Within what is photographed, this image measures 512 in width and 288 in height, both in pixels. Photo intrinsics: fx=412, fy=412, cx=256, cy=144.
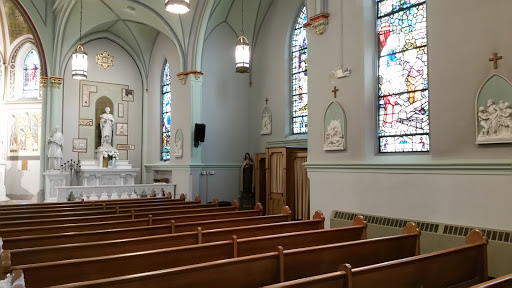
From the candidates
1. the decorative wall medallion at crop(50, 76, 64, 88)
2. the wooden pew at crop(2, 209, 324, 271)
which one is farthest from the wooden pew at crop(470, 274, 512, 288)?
the decorative wall medallion at crop(50, 76, 64, 88)

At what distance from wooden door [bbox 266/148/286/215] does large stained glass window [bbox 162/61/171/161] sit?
4524mm

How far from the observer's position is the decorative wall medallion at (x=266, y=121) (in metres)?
10.4

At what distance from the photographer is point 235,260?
102 inches

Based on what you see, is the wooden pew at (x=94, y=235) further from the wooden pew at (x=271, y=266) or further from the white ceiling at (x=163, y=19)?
the white ceiling at (x=163, y=19)

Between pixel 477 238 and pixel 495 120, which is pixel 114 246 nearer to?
pixel 477 238

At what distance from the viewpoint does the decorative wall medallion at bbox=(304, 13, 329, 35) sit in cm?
660

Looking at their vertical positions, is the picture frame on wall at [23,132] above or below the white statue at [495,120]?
above

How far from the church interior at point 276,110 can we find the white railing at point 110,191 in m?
0.04

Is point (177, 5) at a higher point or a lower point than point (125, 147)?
higher

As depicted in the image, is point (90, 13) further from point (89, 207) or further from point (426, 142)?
point (426, 142)

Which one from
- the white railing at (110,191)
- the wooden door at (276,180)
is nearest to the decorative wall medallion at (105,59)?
the white railing at (110,191)

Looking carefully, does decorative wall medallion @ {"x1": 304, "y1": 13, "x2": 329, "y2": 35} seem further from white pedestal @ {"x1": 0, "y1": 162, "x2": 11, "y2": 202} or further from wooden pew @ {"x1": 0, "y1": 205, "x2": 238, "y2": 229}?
white pedestal @ {"x1": 0, "y1": 162, "x2": 11, "y2": 202}

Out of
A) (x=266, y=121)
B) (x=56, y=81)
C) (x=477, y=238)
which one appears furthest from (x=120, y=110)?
(x=477, y=238)

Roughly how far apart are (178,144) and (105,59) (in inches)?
173
